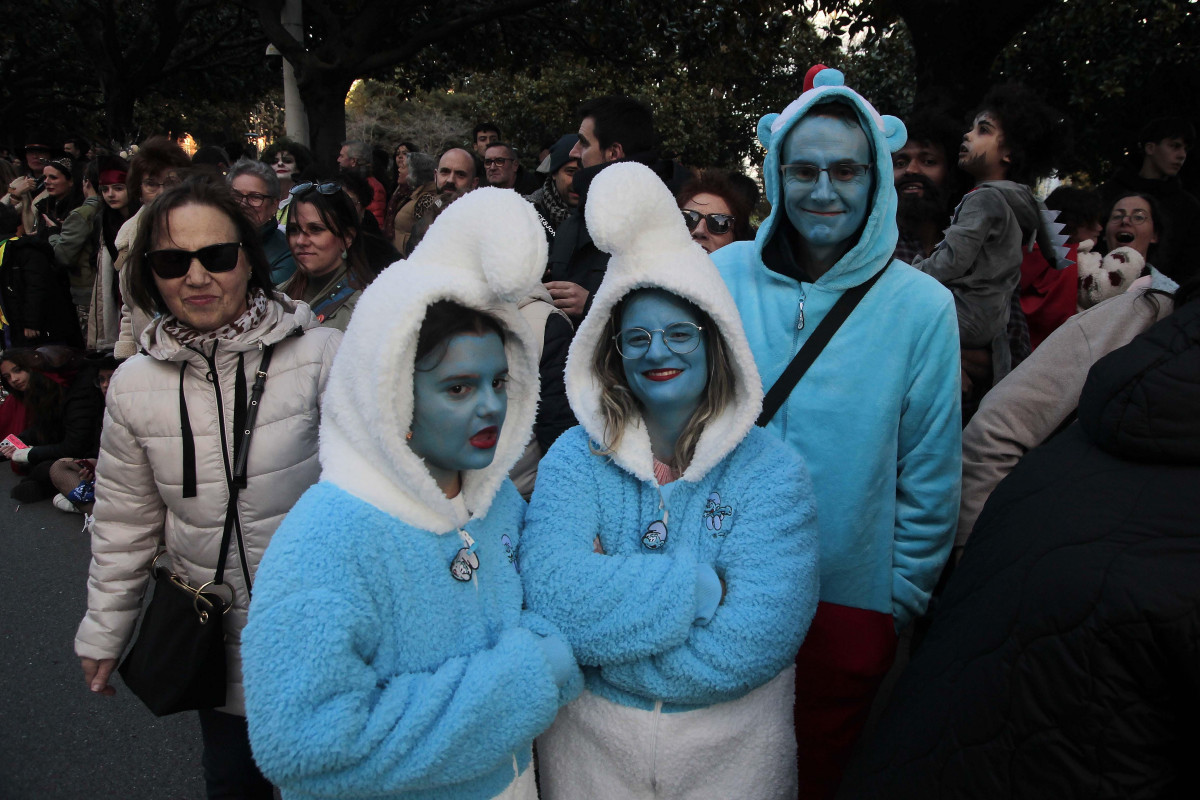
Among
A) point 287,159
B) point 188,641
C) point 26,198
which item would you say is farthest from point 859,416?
point 26,198

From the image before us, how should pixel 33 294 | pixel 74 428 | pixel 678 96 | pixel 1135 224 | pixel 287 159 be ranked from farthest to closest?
pixel 678 96 → pixel 287 159 → pixel 33 294 → pixel 74 428 → pixel 1135 224

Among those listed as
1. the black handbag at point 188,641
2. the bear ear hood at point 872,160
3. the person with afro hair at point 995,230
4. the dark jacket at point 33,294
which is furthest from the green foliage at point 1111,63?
the dark jacket at point 33,294

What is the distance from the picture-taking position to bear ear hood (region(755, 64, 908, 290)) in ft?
6.59

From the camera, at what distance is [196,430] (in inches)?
79.4

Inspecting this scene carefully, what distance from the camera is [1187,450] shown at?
95cm

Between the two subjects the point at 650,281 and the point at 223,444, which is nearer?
the point at 650,281

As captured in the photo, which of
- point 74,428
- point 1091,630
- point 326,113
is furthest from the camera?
point 326,113

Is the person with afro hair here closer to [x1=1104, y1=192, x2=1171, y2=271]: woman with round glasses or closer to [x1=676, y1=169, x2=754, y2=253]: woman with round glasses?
[x1=676, y1=169, x2=754, y2=253]: woman with round glasses

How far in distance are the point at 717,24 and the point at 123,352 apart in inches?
259

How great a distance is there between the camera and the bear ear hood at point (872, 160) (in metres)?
2.01

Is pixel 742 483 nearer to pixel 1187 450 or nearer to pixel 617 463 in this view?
pixel 617 463

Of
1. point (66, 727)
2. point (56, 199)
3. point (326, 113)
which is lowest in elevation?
point (66, 727)

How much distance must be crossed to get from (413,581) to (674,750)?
2.08 feet

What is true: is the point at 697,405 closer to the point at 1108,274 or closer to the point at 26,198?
the point at 1108,274
